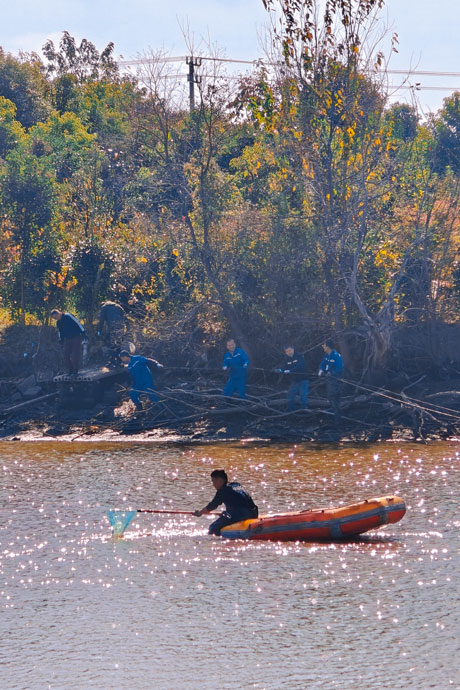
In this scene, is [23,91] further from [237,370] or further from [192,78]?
[237,370]

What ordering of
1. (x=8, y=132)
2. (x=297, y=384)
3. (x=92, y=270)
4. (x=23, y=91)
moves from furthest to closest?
(x=23, y=91) → (x=8, y=132) → (x=92, y=270) → (x=297, y=384)

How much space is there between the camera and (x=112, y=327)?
Answer: 2620cm

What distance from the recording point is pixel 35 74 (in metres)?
59.4

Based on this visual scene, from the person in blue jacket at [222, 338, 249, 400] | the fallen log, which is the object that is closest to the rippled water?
the person in blue jacket at [222, 338, 249, 400]

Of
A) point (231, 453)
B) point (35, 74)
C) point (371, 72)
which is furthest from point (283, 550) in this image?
point (35, 74)

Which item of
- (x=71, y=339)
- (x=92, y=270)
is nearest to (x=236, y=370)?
(x=71, y=339)

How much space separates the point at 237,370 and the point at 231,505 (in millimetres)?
8592

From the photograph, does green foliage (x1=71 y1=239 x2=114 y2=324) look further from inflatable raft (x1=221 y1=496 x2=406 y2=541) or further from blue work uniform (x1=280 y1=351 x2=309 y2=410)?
inflatable raft (x1=221 y1=496 x2=406 y2=541)

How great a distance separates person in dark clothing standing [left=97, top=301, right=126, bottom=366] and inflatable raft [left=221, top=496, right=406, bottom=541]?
12.0 meters

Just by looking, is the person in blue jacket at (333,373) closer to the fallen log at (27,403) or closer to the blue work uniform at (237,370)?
the blue work uniform at (237,370)

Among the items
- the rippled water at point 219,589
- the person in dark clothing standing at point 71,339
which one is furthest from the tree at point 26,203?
the rippled water at point 219,589

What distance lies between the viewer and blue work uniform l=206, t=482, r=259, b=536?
14.6 meters

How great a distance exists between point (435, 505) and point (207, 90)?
47.6ft

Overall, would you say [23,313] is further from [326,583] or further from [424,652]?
[424,652]
